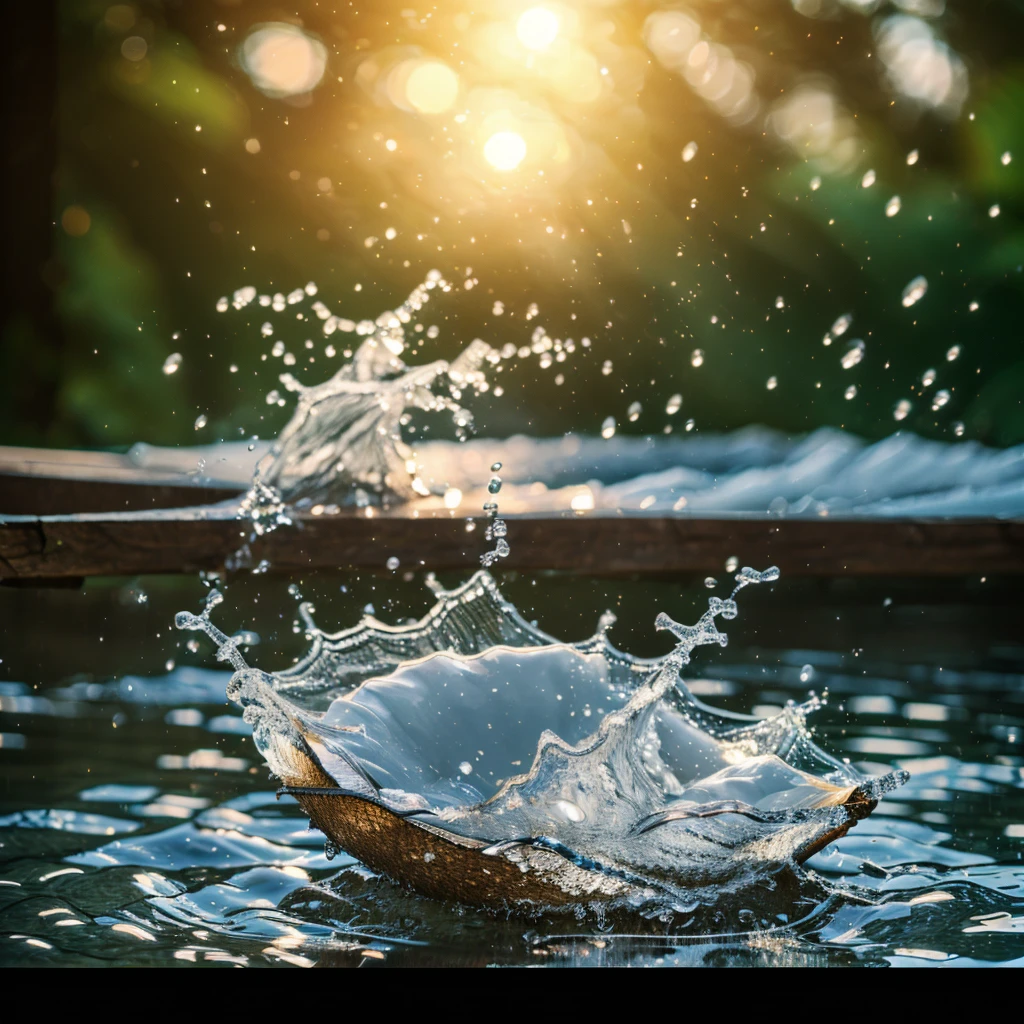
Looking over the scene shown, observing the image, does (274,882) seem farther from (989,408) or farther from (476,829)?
(989,408)

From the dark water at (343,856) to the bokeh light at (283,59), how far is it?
2.17m

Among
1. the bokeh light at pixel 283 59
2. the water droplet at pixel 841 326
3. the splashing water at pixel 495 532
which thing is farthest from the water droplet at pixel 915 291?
the splashing water at pixel 495 532

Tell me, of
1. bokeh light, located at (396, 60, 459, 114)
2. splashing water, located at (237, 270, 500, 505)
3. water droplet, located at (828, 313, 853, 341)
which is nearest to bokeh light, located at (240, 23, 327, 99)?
bokeh light, located at (396, 60, 459, 114)

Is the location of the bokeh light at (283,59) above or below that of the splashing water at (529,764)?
above


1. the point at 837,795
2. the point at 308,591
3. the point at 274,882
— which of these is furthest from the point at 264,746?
the point at 308,591

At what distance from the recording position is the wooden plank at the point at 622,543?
1.81m

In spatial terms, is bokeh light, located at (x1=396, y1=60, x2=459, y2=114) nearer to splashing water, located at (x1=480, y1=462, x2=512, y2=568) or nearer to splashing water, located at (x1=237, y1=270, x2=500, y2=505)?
splashing water, located at (x1=237, y1=270, x2=500, y2=505)

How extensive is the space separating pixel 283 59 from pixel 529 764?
3.25m

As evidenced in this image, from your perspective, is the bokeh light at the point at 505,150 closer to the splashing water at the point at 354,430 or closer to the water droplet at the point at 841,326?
the splashing water at the point at 354,430

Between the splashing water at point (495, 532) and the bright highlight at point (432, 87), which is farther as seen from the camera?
the bright highlight at point (432, 87)

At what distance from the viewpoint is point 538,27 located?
3.64 m

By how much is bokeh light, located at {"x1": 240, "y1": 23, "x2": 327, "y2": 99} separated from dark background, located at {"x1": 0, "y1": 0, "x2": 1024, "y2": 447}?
0.14 ft

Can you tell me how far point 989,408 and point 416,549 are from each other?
147 inches

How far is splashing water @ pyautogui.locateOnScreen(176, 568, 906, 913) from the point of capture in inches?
30.9
